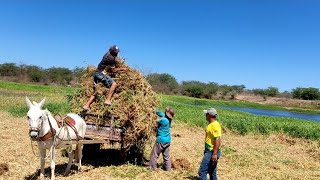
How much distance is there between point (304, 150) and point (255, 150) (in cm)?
291

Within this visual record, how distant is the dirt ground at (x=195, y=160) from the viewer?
9586 millimetres

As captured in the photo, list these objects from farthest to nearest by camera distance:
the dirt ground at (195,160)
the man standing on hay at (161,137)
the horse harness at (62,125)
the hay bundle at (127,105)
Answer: the man standing on hay at (161,137) → the hay bundle at (127,105) → the dirt ground at (195,160) → the horse harness at (62,125)

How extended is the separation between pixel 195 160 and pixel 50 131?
5776mm

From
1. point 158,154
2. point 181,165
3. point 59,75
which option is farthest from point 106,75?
point 59,75

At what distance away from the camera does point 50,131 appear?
833 cm

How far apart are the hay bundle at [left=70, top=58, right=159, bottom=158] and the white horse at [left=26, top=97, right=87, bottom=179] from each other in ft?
2.69

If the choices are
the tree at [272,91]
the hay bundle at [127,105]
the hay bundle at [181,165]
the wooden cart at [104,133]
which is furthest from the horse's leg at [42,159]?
the tree at [272,91]

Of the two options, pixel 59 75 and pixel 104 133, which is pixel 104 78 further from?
pixel 59 75

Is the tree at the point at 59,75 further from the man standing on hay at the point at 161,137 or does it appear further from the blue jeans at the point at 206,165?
the blue jeans at the point at 206,165

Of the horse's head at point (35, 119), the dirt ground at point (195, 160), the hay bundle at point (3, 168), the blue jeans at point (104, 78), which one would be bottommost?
the dirt ground at point (195, 160)

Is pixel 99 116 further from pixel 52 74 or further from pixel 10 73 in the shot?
pixel 10 73

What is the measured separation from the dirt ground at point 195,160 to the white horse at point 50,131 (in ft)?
2.65

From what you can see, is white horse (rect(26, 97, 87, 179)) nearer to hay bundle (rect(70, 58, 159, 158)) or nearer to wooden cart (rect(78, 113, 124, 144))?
wooden cart (rect(78, 113, 124, 144))

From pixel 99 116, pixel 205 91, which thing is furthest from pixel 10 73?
pixel 99 116
